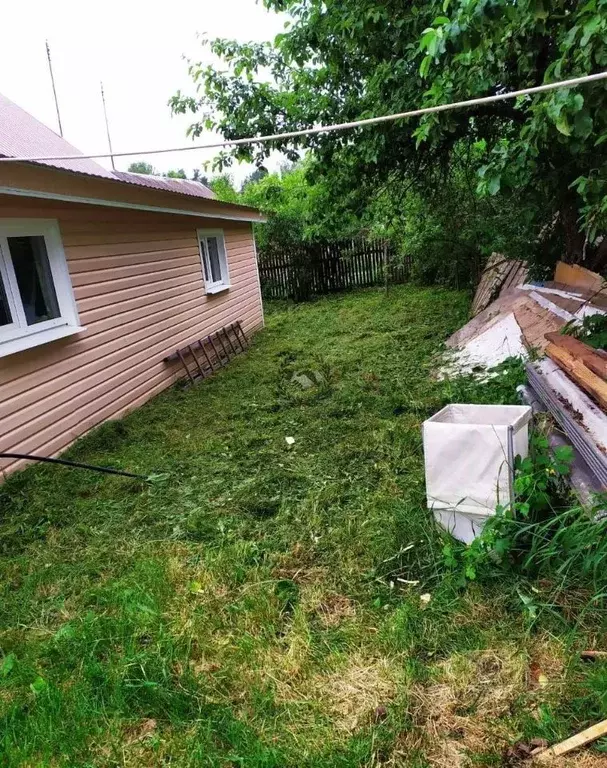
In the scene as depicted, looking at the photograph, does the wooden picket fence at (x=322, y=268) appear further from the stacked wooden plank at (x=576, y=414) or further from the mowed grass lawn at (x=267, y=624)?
the stacked wooden plank at (x=576, y=414)

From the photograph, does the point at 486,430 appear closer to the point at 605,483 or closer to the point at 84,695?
the point at 605,483

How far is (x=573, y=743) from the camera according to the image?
1.59 m

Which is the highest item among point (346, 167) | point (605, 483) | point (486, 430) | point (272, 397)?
point (346, 167)

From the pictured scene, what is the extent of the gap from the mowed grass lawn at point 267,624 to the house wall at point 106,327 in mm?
665

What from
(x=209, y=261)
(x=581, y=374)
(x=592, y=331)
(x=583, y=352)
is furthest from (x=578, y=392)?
(x=209, y=261)

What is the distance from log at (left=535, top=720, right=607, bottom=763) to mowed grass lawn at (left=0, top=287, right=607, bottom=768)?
0.04 meters

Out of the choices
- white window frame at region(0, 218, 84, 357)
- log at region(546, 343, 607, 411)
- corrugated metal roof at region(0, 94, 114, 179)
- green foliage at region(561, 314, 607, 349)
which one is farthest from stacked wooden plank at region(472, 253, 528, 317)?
white window frame at region(0, 218, 84, 357)

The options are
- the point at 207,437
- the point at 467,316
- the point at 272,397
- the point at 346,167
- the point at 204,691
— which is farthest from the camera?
the point at 467,316

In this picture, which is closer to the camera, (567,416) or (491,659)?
(491,659)

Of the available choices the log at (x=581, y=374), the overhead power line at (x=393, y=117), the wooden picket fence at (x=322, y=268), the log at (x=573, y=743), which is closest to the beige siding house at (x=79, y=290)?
the overhead power line at (x=393, y=117)

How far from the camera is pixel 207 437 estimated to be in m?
4.66

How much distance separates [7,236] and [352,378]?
3686 millimetres

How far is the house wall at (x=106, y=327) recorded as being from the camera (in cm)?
418

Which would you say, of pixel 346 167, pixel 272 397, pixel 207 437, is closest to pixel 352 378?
pixel 272 397
